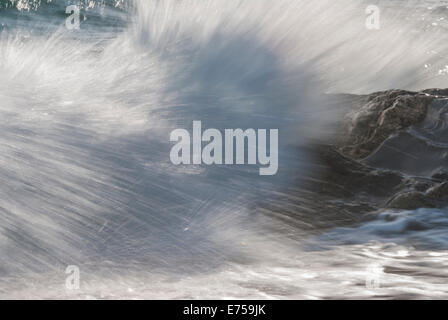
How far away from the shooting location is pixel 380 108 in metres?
4.86

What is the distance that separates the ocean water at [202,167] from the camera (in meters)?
3.08

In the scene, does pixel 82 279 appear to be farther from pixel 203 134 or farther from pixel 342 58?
pixel 342 58

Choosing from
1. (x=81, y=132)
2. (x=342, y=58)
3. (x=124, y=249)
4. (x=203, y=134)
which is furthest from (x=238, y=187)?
(x=342, y=58)

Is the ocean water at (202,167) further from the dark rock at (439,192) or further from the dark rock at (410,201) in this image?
the dark rock at (439,192)

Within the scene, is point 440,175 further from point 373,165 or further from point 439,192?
point 373,165

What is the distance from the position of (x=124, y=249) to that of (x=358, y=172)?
1.96m

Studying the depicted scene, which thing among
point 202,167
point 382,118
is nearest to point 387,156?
point 382,118

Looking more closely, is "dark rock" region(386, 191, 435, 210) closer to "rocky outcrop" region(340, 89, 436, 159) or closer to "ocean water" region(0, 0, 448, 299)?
"ocean water" region(0, 0, 448, 299)

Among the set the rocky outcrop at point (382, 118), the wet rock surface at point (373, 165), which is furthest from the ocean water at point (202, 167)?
the rocky outcrop at point (382, 118)

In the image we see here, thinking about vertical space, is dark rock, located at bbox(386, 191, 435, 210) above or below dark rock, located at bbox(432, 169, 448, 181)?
below
